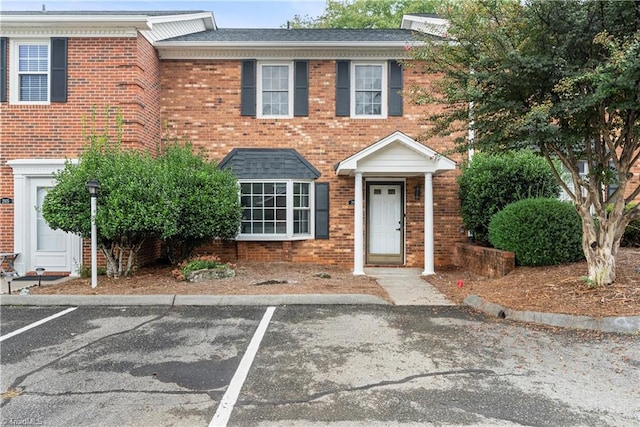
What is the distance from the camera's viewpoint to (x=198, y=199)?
27.6ft

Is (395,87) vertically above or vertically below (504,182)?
above

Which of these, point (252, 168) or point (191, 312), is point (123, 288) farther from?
point (252, 168)

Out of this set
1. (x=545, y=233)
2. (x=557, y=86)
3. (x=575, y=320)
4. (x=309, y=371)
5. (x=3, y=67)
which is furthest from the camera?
(x=3, y=67)

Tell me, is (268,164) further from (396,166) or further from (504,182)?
(504,182)

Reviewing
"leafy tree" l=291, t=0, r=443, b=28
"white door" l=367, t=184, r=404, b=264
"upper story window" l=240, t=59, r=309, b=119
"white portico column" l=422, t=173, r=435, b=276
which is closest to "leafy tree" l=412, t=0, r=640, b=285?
"white portico column" l=422, t=173, r=435, b=276

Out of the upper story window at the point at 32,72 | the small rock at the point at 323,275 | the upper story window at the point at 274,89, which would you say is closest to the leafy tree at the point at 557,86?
the small rock at the point at 323,275

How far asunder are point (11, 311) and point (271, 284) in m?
4.20

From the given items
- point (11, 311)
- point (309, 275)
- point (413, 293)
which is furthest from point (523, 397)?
point (11, 311)

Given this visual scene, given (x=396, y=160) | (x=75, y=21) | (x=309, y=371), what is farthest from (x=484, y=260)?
(x=75, y=21)

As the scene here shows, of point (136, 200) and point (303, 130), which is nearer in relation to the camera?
point (136, 200)

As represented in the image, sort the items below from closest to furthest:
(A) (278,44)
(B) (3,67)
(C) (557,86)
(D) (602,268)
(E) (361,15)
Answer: (C) (557,86) → (D) (602,268) → (B) (3,67) → (A) (278,44) → (E) (361,15)

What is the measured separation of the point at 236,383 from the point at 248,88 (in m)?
8.54

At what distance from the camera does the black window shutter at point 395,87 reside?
10523 millimetres

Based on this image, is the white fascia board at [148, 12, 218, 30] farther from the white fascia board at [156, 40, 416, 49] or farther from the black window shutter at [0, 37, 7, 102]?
the black window shutter at [0, 37, 7, 102]
